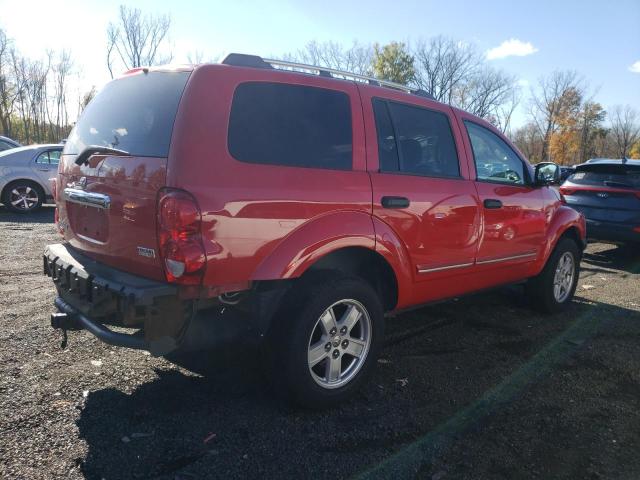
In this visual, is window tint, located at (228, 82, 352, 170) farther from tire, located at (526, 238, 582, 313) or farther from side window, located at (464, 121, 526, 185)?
tire, located at (526, 238, 582, 313)

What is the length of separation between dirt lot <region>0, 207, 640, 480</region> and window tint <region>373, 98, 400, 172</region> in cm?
154

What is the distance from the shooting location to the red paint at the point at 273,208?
250 centimetres

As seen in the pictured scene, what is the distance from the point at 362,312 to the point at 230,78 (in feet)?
5.43

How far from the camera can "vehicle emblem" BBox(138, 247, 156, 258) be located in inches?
100

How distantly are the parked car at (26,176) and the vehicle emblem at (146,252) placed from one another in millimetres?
9557

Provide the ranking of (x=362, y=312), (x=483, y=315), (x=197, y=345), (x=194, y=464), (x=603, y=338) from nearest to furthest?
(x=194, y=464) < (x=197, y=345) < (x=362, y=312) < (x=603, y=338) < (x=483, y=315)

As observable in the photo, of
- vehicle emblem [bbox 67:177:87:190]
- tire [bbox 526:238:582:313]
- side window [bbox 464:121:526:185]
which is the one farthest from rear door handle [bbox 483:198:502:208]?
vehicle emblem [bbox 67:177:87:190]

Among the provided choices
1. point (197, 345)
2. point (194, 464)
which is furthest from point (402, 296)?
point (194, 464)

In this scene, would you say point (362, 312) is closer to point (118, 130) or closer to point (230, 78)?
point (230, 78)

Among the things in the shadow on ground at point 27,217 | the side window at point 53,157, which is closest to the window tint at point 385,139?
the shadow on ground at point 27,217

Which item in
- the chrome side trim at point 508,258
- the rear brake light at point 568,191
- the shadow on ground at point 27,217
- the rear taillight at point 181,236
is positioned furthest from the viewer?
the shadow on ground at point 27,217

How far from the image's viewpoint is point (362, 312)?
10.4 ft

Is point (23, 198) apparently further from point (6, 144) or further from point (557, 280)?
point (557, 280)

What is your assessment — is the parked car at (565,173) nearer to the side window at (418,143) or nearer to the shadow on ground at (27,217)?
the side window at (418,143)
